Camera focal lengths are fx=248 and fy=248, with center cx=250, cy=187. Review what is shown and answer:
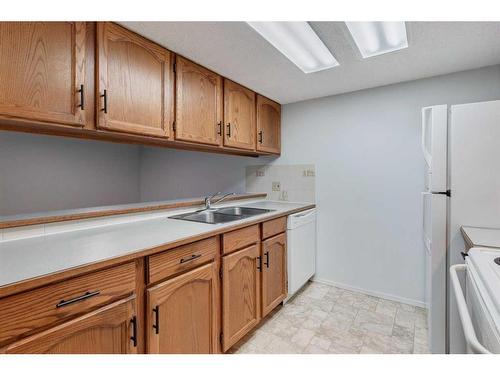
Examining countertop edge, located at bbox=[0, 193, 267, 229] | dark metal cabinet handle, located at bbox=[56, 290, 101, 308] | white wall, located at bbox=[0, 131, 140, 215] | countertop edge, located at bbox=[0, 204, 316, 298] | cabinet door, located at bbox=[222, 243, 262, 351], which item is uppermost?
white wall, located at bbox=[0, 131, 140, 215]

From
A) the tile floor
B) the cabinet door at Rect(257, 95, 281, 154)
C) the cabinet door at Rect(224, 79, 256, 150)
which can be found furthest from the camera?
the cabinet door at Rect(257, 95, 281, 154)

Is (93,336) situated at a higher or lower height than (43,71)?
lower

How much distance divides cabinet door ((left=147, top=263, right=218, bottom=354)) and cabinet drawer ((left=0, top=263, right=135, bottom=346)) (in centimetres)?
17

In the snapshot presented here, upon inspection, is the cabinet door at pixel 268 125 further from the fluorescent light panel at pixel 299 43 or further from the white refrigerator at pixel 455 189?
the white refrigerator at pixel 455 189

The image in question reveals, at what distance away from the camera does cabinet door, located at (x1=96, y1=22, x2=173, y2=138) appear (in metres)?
1.26

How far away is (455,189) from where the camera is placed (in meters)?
1.41

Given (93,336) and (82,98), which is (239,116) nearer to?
(82,98)

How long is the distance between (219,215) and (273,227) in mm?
468

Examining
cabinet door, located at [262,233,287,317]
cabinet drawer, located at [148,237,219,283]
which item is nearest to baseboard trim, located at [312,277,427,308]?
cabinet door, located at [262,233,287,317]

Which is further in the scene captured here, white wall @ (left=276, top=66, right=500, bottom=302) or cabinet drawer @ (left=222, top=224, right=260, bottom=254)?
white wall @ (left=276, top=66, right=500, bottom=302)

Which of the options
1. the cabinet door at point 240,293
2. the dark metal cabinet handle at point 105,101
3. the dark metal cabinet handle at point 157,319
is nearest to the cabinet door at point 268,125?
the cabinet door at point 240,293

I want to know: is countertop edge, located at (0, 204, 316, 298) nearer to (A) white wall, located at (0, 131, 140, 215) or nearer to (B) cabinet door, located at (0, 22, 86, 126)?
(B) cabinet door, located at (0, 22, 86, 126)

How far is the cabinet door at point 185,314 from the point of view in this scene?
1083mm

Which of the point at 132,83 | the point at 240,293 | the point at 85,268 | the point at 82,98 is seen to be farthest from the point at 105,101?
the point at 240,293
